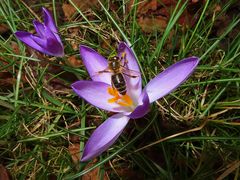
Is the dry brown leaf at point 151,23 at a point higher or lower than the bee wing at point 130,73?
lower

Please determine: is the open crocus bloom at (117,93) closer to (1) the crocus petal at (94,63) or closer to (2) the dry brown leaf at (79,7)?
(1) the crocus petal at (94,63)

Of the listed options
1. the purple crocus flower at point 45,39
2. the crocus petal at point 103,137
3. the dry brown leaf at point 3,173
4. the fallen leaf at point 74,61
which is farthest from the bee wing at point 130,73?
the dry brown leaf at point 3,173

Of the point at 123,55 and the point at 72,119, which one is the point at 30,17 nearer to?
the point at 72,119

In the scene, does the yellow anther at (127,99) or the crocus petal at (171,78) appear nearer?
the crocus petal at (171,78)

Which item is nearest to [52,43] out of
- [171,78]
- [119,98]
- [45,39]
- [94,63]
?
[45,39]

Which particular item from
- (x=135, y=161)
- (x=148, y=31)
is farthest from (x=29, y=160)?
(x=148, y=31)

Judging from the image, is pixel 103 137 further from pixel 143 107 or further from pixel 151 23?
pixel 151 23

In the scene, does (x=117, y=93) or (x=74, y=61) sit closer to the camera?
(x=117, y=93)
